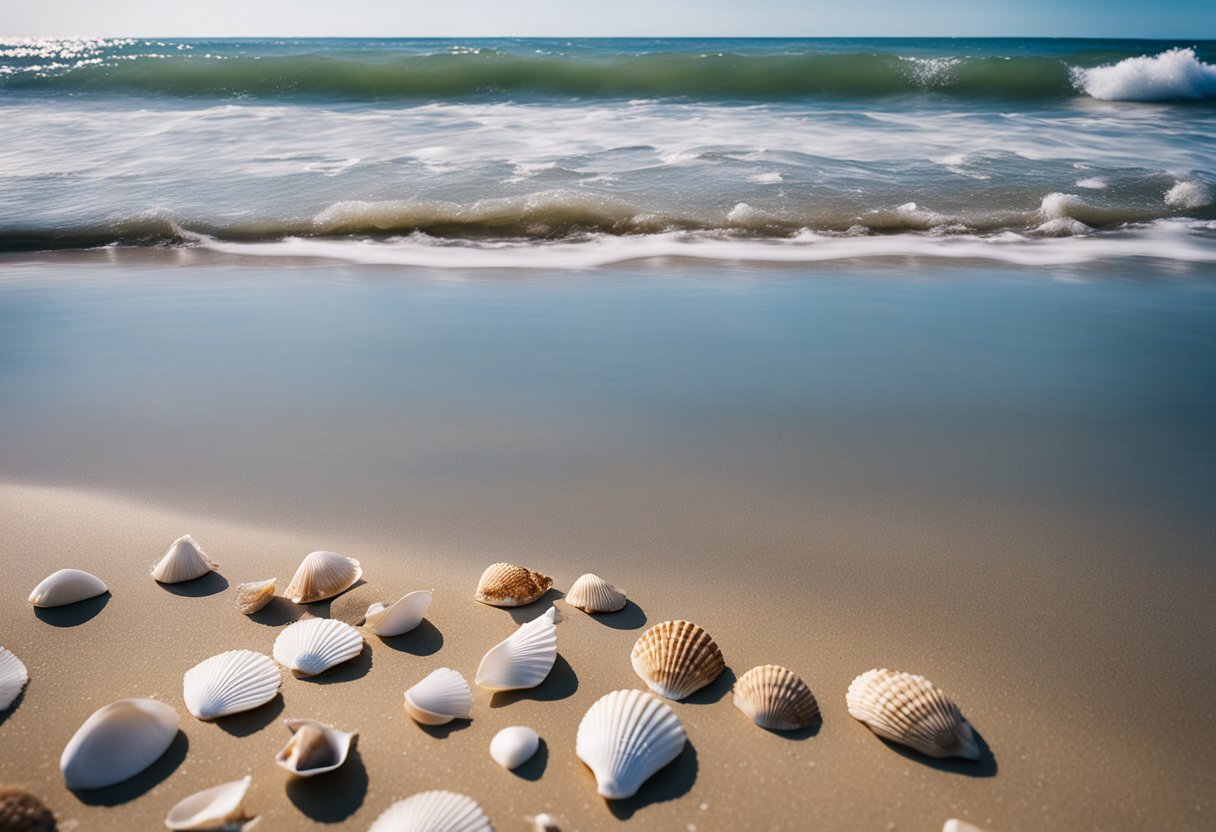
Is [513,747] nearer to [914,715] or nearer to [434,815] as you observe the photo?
[434,815]

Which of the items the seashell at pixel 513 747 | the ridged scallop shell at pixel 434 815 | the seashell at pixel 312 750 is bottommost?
the seashell at pixel 513 747

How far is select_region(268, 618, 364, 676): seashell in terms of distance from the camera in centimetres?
178

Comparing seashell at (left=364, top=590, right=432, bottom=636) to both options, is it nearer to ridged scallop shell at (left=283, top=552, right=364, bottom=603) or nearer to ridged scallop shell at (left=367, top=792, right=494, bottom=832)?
ridged scallop shell at (left=283, top=552, right=364, bottom=603)

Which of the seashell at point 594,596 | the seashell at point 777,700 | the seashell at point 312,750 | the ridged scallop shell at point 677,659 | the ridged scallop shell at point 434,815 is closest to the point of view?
the ridged scallop shell at point 434,815

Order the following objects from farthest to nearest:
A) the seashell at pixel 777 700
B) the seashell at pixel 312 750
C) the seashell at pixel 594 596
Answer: the seashell at pixel 594 596 → the seashell at pixel 777 700 → the seashell at pixel 312 750

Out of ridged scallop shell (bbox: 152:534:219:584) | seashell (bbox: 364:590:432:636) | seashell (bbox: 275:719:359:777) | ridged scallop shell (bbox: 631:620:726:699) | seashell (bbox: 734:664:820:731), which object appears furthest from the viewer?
ridged scallop shell (bbox: 152:534:219:584)

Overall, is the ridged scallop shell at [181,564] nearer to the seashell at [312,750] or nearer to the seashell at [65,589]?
the seashell at [65,589]

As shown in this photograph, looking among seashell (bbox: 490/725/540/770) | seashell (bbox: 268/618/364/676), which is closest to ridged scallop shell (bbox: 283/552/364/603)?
seashell (bbox: 268/618/364/676)

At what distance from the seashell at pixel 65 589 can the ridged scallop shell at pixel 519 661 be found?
116 centimetres

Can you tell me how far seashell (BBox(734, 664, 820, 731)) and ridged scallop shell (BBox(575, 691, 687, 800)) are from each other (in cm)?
18

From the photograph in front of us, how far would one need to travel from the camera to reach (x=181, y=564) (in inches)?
84.5

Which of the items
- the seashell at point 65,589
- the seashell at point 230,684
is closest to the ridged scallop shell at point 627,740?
the seashell at point 230,684

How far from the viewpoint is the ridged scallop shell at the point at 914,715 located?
156cm

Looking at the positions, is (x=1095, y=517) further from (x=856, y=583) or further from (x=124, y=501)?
(x=124, y=501)
